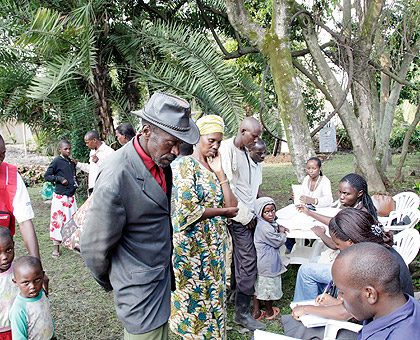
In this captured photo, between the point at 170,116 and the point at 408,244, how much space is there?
2.88 m

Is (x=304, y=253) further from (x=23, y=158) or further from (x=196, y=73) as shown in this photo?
(x=23, y=158)

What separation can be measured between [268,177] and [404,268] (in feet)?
33.0

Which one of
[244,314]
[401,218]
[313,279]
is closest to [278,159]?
[401,218]

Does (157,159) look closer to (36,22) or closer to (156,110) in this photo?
(156,110)

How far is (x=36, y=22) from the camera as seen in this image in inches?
228

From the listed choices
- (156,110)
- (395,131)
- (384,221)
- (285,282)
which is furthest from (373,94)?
(395,131)

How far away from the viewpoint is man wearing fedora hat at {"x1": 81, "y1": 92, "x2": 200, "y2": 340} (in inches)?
71.4

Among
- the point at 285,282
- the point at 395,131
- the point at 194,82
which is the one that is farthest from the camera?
the point at 395,131

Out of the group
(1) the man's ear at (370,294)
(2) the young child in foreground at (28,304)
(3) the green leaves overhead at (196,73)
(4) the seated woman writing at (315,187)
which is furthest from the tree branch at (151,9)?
(1) the man's ear at (370,294)

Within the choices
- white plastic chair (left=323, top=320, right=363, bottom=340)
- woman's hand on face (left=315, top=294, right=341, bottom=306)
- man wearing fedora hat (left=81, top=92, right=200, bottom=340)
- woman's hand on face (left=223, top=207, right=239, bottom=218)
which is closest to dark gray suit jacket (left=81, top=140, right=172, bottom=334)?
man wearing fedora hat (left=81, top=92, right=200, bottom=340)

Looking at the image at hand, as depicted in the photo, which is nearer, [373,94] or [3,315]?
[3,315]

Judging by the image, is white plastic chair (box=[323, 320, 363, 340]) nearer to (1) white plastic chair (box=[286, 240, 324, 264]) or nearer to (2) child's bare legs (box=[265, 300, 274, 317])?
(2) child's bare legs (box=[265, 300, 274, 317])

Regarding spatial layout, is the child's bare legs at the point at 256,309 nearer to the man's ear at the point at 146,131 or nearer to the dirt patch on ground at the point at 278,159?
the man's ear at the point at 146,131

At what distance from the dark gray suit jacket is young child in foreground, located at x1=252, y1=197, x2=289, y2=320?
1848 millimetres
